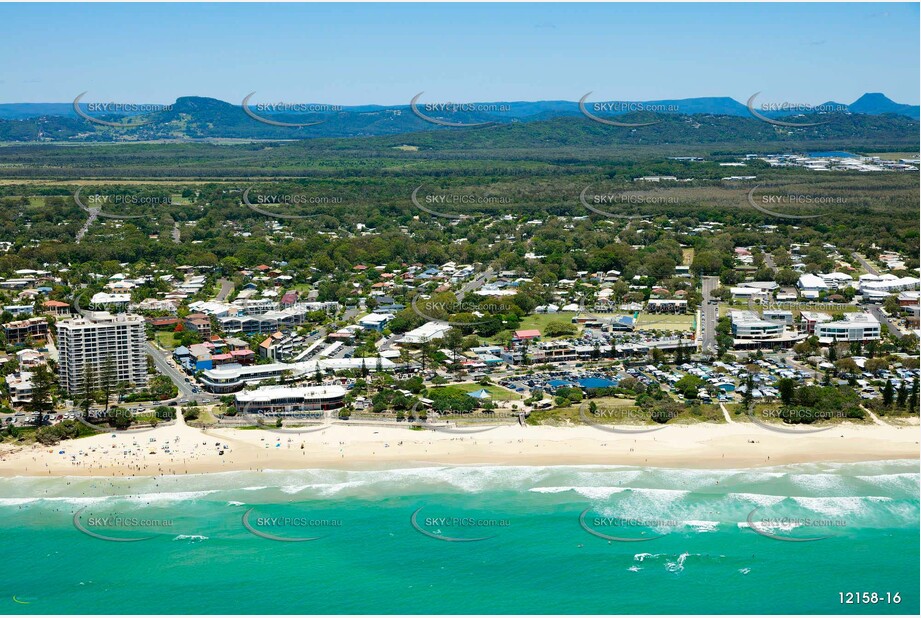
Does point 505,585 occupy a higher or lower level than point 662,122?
lower

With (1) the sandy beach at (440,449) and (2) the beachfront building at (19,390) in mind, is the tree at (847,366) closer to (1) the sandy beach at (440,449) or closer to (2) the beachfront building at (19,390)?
(1) the sandy beach at (440,449)

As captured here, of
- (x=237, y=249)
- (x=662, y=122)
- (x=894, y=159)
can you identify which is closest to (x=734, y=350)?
(x=237, y=249)

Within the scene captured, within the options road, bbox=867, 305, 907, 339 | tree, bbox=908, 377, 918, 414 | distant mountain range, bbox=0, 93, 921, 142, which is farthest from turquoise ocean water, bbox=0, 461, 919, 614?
distant mountain range, bbox=0, 93, 921, 142

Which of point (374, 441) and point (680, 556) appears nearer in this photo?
point (680, 556)

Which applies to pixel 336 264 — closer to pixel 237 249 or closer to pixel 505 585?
pixel 237 249

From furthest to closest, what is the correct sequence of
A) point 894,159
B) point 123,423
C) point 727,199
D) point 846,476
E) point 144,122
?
point 144,122
point 894,159
point 727,199
point 123,423
point 846,476

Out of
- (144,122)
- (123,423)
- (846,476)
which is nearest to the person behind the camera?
(846,476)

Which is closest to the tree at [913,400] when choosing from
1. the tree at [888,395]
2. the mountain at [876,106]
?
the tree at [888,395]

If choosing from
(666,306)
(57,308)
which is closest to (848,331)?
(666,306)
